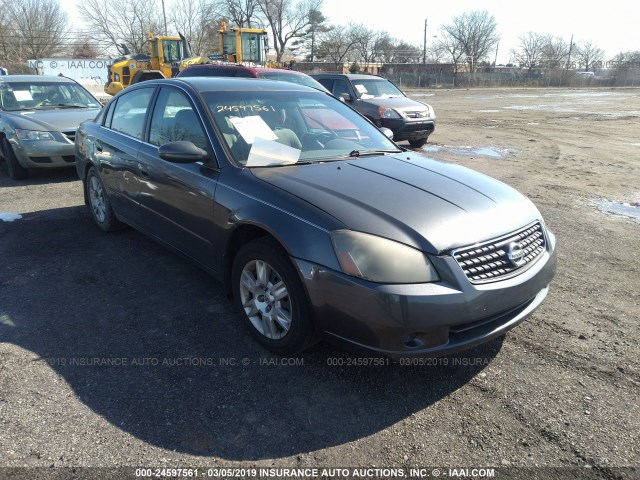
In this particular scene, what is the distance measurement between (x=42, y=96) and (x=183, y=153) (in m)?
7.02

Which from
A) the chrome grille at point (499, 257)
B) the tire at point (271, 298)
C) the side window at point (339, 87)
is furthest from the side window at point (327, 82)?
the chrome grille at point (499, 257)

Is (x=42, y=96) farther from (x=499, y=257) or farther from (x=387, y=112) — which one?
(x=499, y=257)

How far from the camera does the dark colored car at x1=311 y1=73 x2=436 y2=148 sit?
1086cm

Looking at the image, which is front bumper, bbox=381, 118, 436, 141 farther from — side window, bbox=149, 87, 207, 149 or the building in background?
the building in background

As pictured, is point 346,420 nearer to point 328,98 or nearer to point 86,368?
point 86,368

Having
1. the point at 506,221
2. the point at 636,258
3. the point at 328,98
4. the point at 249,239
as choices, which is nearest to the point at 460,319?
the point at 506,221

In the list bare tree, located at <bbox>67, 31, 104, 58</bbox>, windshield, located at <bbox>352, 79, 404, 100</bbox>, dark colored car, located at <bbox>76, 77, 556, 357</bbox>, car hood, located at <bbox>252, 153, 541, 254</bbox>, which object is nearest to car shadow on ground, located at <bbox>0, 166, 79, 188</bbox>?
dark colored car, located at <bbox>76, 77, 556, 357</bbox>

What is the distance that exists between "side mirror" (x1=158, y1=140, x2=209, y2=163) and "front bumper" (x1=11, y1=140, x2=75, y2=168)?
514 cm

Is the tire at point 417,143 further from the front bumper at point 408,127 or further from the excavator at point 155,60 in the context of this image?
the excavator at point 155,60

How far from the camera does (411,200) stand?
2.84m

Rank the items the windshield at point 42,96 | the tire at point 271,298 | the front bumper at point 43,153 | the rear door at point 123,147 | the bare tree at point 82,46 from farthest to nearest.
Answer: the bare tree at point 82,46 < the windshield at point 42,96 < the front bumper at point 43,153 < the rear door at point 123,147 < the tire at point 271,298

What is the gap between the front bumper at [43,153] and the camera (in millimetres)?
7430

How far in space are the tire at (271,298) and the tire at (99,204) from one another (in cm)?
255

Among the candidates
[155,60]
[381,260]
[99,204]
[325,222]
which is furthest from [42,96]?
[155,60]
